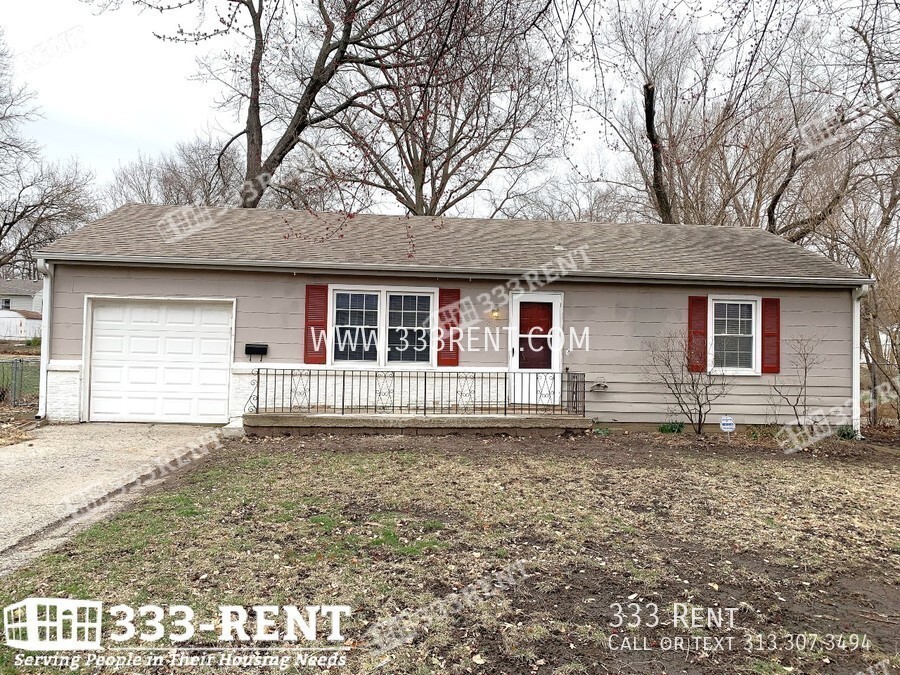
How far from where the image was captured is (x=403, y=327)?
30.9ft

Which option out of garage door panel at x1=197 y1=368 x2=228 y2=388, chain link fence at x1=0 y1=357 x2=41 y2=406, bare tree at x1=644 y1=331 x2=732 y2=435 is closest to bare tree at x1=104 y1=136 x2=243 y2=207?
chain link fence at x1=0 y1=357 x2=41 y2=406

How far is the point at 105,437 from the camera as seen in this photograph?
796cm

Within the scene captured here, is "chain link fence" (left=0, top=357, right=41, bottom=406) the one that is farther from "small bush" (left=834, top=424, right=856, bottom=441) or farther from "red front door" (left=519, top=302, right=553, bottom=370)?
"small bush" (left=834, top=424, right=856, bottom=441)

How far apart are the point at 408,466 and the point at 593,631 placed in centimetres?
390

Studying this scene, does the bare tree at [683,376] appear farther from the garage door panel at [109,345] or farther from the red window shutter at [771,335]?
the garage door panel at [109,345]

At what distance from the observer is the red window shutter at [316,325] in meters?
9.18

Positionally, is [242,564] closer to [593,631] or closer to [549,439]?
[593,631]

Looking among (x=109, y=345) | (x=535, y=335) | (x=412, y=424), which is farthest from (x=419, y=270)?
(x=109, y=345)

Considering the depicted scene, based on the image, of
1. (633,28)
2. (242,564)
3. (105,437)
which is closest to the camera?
(242,564)

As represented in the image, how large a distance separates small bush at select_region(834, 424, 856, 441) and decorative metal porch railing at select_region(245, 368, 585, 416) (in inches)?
183

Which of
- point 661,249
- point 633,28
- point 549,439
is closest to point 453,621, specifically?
point 633,28

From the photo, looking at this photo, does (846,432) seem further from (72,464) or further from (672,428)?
(72,464)

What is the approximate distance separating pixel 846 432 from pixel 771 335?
217 centimetres

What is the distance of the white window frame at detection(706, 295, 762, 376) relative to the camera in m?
9.51
